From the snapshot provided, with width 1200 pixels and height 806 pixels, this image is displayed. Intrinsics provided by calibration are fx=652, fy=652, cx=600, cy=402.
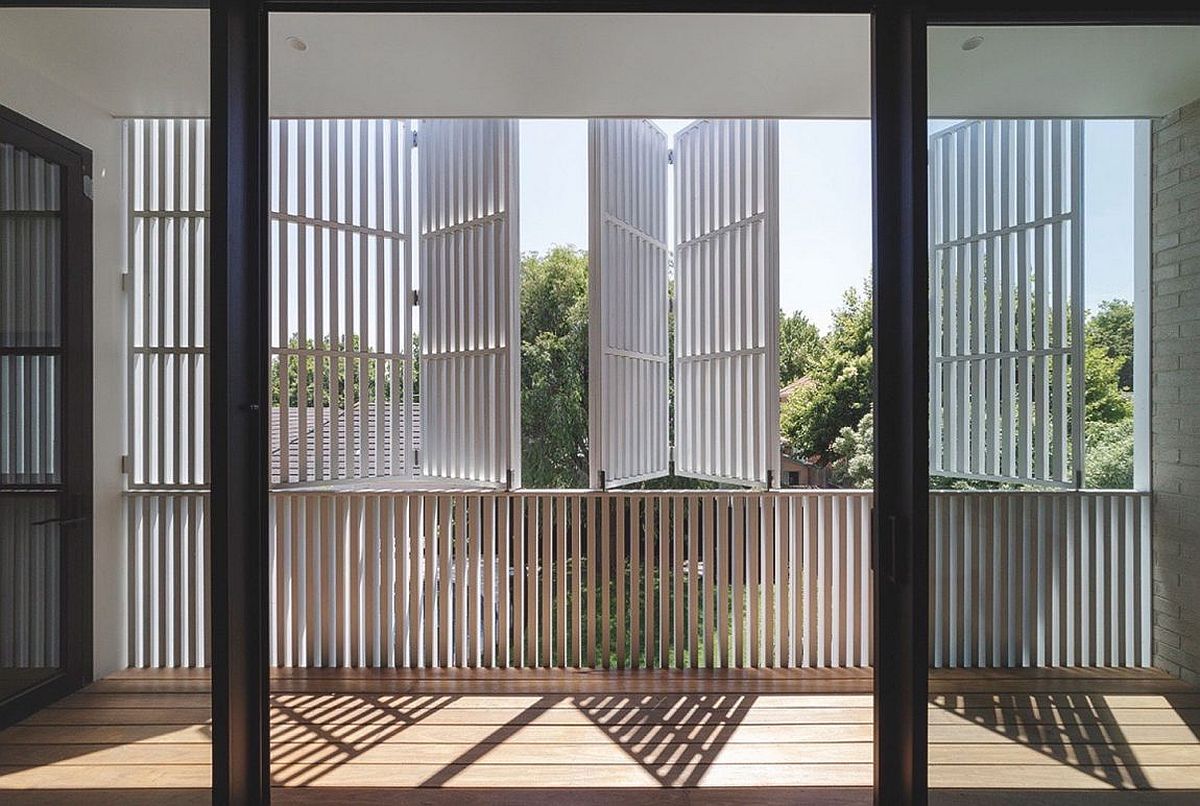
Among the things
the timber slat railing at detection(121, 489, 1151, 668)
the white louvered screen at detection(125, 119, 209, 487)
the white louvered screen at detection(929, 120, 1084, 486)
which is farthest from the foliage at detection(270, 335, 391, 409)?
the white louvered screen at detection(929, 120, 1084, 486)

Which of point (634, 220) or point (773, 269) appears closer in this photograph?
point (773, 269)

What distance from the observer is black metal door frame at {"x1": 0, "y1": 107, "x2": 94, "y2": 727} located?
6.94ft

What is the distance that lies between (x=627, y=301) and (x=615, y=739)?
2.11 meters

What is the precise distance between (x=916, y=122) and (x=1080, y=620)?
1237 mm

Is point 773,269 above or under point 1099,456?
above

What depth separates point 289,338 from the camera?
10.9ft

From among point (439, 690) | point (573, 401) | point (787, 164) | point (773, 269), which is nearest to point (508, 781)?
point (439, 690)

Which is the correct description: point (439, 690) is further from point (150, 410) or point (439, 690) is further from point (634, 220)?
point (634, 220)

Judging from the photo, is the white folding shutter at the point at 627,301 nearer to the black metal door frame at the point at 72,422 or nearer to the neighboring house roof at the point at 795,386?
the black metal door frame at the point at 72,422

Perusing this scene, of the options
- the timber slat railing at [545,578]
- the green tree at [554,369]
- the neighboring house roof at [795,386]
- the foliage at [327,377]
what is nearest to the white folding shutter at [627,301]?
the timber slat railing at [545,578]

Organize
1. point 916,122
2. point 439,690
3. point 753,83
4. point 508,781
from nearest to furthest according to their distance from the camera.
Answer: point 916,122 → point 508,781 → point 753,83 → point 439,690

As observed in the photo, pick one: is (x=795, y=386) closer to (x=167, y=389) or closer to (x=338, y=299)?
(x=338, y=299)

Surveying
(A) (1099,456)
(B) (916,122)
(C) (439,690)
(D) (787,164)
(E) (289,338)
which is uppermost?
(D) (787,164)

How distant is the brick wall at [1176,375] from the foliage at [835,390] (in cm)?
541
